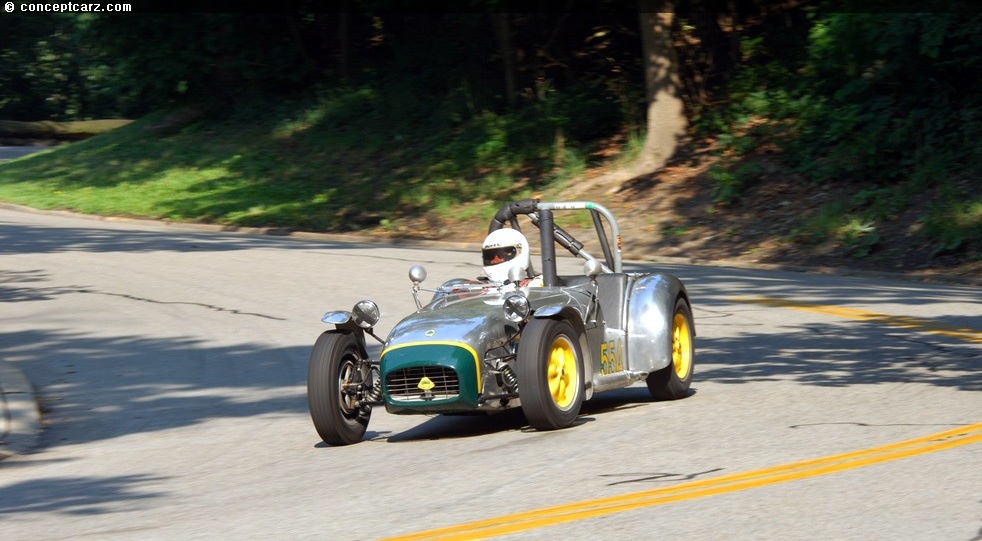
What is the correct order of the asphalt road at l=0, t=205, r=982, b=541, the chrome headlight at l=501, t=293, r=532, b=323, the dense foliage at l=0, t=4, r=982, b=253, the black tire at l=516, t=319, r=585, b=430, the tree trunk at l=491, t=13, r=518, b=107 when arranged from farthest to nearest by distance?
the tree trunk at l=491, t=13, r=518, b=107
the dense foliage at l=0, t=4, r=982, b=253
the chrome headlight at l=501, t=293, r=532, b=323
the black tire at l=516, t=319, r=585, b=430
the asphalt road at l=0, t=205, r=982, b=541

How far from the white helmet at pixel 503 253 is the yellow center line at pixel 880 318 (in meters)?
5.30

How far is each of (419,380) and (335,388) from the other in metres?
0.57

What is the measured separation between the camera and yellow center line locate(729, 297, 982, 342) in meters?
13.1

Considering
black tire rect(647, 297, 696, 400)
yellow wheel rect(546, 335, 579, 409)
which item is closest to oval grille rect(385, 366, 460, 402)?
yellow wheel rect(546, 335, 579, 409)

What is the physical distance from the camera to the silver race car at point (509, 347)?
844 centimetres

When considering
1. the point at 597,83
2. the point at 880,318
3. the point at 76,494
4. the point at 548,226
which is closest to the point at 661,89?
the point at 597,83

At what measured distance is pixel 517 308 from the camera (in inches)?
340

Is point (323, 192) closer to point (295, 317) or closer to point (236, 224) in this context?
point (236, 224)

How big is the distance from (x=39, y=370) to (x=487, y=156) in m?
18.2

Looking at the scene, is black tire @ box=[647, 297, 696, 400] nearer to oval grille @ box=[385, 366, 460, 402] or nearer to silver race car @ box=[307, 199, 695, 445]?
silver race car @ box=[307, 199, 695, 445]

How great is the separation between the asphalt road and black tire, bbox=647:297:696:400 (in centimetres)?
11

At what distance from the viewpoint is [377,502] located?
6.82m

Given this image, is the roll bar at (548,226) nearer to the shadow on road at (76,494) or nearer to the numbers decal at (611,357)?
the numbers decal at (611,357)

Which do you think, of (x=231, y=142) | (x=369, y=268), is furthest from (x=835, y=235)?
(x=231, y=142)
